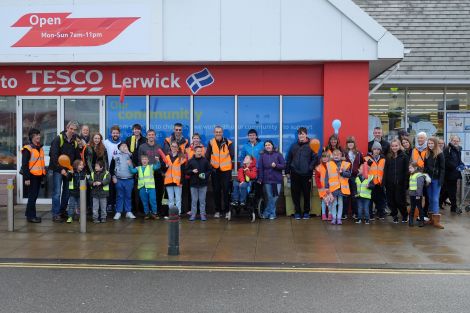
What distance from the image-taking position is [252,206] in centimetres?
1108

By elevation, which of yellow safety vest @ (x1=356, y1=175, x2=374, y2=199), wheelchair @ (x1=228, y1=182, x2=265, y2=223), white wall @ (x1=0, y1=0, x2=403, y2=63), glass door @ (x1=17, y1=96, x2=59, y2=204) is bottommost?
wheelchair @ (x1=228, y1=182, x2=265, y2=223)

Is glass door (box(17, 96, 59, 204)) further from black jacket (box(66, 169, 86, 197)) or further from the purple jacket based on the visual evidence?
the purple jacket

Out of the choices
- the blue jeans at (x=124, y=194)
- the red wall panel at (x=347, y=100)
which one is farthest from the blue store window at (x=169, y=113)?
the red wall panel at (x=347, y=100)

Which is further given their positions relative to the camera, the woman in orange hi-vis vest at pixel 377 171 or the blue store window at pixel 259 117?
the blue store window at pixel 259 117

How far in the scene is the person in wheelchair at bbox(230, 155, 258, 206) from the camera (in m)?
10.9

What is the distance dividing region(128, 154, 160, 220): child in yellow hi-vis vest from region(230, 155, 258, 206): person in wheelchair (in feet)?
5.46

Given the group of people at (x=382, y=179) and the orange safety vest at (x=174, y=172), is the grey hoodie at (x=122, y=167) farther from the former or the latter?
the group of people at (x=382, y=179)

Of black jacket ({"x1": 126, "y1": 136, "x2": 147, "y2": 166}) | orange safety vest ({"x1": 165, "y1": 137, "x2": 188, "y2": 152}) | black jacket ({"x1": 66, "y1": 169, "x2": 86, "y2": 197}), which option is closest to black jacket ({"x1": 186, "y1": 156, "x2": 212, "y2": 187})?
orange safety vest ({"x1": 165, "y1": 137, "x2": 188, "y2": 152})

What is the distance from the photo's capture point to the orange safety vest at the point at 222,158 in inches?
441

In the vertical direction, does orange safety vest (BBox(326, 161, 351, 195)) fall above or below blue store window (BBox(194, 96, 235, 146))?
below

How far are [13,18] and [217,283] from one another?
8.66 meters

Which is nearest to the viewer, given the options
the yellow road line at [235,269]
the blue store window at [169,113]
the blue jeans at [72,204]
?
the yellow road line at [235,269]

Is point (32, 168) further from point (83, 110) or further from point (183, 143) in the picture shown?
point (183, 143)

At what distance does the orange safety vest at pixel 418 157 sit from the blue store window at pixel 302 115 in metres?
2.22
